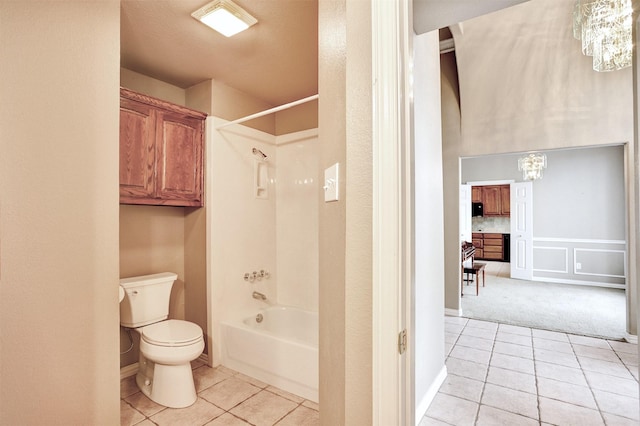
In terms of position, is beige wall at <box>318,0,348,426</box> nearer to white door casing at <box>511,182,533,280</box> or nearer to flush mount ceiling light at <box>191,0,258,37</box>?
flush mount ceiling light at <box>191,0,258,37</box>

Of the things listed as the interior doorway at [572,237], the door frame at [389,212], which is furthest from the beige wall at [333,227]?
the interior doorway at [572,237]

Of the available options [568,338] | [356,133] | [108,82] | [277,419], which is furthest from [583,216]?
[108,82]

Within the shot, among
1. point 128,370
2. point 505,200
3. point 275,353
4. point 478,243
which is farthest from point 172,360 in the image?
point 505,200

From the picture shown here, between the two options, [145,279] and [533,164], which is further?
[533,164]

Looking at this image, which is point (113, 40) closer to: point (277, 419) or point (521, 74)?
point (277, 419)

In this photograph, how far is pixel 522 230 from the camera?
6.49m

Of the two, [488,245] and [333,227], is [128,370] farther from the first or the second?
[488,245]

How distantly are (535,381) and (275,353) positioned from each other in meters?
2.06

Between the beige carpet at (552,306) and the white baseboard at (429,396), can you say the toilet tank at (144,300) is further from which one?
the beige carpet at (552,306)

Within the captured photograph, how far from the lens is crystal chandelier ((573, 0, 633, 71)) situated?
2.33 m

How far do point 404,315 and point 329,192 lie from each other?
1.50ft

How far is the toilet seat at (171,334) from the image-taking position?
2123 millimetres

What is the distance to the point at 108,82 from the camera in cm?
176

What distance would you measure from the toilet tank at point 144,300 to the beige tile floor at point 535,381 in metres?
2.07
